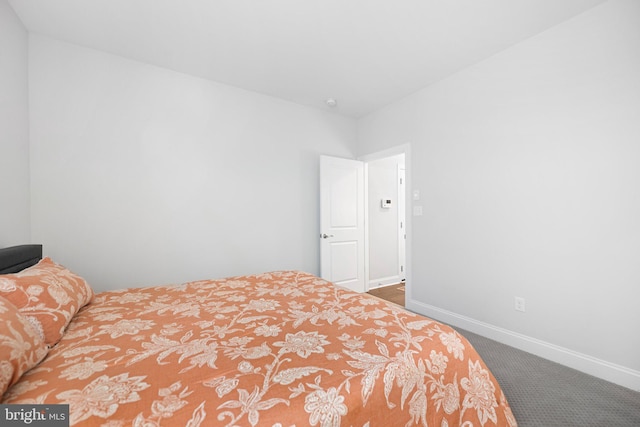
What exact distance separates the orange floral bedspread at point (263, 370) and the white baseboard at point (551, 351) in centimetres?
141

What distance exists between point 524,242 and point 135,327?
117 inches

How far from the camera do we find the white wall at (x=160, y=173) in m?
2.36

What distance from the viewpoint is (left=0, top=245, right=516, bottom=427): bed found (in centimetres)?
75

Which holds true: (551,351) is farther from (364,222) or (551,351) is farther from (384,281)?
(384,281)

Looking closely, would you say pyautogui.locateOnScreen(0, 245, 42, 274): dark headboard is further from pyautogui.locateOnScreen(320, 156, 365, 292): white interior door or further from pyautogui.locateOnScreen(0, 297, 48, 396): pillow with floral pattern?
pyautogui.locateOnScreen(320, 156, 365, 292): white interior door

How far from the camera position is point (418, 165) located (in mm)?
3320

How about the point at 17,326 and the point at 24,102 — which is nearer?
the point at 17,326

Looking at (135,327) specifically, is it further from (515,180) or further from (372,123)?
(372,123)

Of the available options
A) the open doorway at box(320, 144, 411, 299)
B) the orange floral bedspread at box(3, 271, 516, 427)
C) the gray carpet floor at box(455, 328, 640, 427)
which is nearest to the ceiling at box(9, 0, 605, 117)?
the open doorway at box(320, 144, 411, 299)

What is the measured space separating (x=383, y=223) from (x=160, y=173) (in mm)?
3517

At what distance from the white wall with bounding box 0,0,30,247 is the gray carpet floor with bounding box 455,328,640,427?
3669 millimetres

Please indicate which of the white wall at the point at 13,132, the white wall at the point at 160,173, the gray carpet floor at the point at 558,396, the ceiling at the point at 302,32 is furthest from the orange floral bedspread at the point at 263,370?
the ceiling at the point at 302,32

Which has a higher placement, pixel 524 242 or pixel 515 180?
pixel 515 180

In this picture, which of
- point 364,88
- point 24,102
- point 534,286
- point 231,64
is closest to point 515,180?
point 534,286
